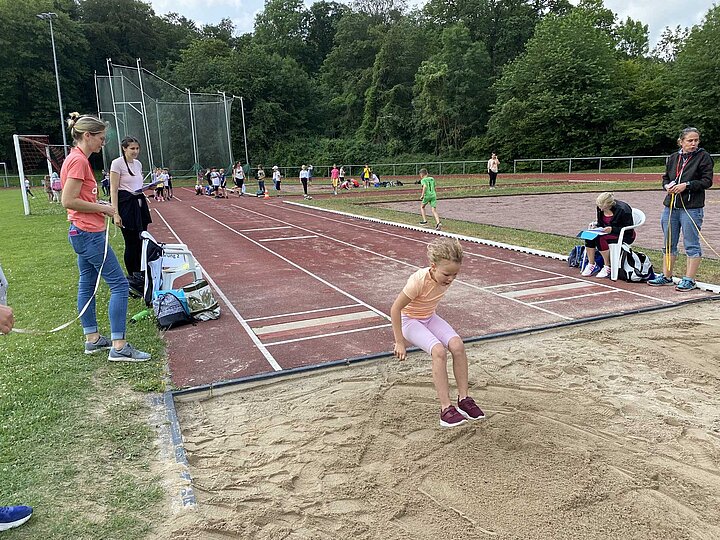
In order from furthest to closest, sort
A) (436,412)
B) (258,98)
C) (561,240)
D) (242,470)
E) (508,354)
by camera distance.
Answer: (258,98), (561,240), (508,354), (436,412), (242,470)

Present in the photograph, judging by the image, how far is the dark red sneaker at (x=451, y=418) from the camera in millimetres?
3465

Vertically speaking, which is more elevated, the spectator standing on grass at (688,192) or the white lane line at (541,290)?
the spectator standing on grass at (688,192)

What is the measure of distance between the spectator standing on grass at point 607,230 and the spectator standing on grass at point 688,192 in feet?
1.88

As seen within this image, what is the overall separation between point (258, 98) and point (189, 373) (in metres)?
53.4

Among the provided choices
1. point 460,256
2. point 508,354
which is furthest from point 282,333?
point 460,256

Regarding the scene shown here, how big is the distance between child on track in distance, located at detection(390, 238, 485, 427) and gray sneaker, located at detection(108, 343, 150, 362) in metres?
2.43

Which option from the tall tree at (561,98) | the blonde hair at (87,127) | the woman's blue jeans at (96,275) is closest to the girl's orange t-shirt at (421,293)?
the woman's blue jeans at (96,275)

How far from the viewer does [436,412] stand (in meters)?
Result: 3.75

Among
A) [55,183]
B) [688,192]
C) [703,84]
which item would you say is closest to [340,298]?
[688,192]

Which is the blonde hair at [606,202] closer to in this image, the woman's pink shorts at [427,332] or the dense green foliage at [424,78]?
the woman's pink shorts at [427,332]

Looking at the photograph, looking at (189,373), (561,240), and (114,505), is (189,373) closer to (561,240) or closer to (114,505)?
(114,505)

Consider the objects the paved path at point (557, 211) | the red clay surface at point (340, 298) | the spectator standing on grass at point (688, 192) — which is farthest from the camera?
the paved path at point (557, 211)

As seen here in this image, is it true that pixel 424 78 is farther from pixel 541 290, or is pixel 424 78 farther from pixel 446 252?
pixel 446 252

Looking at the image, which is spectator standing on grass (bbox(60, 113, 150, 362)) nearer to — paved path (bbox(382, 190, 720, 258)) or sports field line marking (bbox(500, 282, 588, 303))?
sports field line marking (bbox(500, 282, 588, 303))
